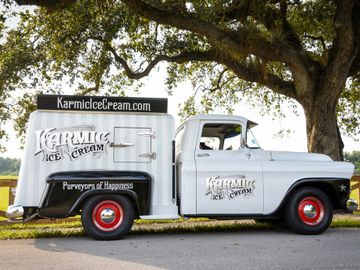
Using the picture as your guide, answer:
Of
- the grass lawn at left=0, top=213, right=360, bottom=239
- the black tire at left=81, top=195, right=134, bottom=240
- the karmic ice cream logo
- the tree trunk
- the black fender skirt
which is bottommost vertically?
the grass lawn at left=0, top=213, right=360, bottom=239

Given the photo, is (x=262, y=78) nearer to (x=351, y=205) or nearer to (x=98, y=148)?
(x=351, y=205)

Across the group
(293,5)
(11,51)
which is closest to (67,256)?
(11,51)

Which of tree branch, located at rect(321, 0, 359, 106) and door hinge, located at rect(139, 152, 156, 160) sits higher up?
tree branch, located at rect(321, 0, 359, 106)

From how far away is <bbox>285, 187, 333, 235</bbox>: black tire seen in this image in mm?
9289

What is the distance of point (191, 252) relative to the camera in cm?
736

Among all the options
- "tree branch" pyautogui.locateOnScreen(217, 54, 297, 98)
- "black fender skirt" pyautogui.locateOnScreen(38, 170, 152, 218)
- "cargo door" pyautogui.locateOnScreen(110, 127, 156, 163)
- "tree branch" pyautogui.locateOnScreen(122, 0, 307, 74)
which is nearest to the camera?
"black fender skirt" pyautogui.locateOnScreen(38, 170, 152, 218)

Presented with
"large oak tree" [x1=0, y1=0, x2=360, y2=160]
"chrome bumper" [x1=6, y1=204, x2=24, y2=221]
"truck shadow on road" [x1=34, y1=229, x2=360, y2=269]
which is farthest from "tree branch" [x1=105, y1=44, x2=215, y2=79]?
"chrome bumper" [x1=6, y1=204, x2=24, y2=221]

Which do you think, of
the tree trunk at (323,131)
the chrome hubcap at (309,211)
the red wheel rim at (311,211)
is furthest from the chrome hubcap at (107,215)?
the tree trunk at (323,131)

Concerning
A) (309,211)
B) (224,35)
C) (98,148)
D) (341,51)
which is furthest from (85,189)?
(341,51)

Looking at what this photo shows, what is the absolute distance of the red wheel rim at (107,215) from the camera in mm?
8602

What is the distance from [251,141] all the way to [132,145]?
93.3 inches

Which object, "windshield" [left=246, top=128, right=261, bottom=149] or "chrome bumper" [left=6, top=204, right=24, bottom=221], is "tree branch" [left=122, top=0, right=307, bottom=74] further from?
"chrome bumper" [left=6, top=204, right=24, bottom=221]

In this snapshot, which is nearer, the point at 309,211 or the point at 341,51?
the point at 309,211

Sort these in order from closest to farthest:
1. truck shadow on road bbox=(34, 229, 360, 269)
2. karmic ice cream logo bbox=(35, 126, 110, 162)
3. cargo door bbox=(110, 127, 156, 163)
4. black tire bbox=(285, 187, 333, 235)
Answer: truck shadow on road bbox=(34, 229, 360, 269) → karmic ice cream logo bbox=(35, 126, 110, 162) → cargo door bbox=(110, 127, 156, 163) → black tire bbox=(285, 187, 333, 235)
